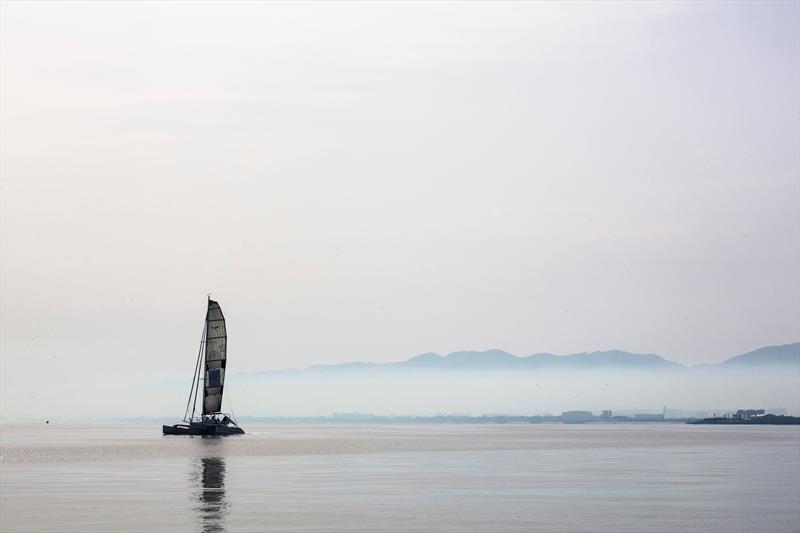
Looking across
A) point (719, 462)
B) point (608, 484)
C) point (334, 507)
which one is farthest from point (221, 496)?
point (719, 462)

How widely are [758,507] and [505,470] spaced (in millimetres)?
42295

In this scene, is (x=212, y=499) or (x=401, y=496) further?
(x=401, y=496)

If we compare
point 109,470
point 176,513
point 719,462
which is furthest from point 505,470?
point 176,513

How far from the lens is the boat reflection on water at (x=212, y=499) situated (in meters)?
59.4

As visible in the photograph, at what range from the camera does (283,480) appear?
9400 cm

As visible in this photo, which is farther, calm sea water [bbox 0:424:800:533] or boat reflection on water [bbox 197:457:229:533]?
calm sea water [bbox 0:424:800:533]

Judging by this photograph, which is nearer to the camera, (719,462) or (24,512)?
(24,512)

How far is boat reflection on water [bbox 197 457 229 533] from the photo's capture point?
195ft

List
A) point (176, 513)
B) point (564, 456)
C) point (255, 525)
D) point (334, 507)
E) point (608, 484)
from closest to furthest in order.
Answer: point (255, 525) → point (176, 513) → point (334, 507) → point (608, 484) → point (564, 456)

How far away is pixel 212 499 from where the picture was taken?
74375 millimetres

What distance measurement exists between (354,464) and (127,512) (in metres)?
60.6

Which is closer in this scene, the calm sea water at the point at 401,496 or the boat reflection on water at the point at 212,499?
the boat reflection on water at the point at 212,499

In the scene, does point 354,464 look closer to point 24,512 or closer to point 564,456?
point 564,456

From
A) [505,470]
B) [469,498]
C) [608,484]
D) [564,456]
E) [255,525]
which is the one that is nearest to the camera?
[255,525]
